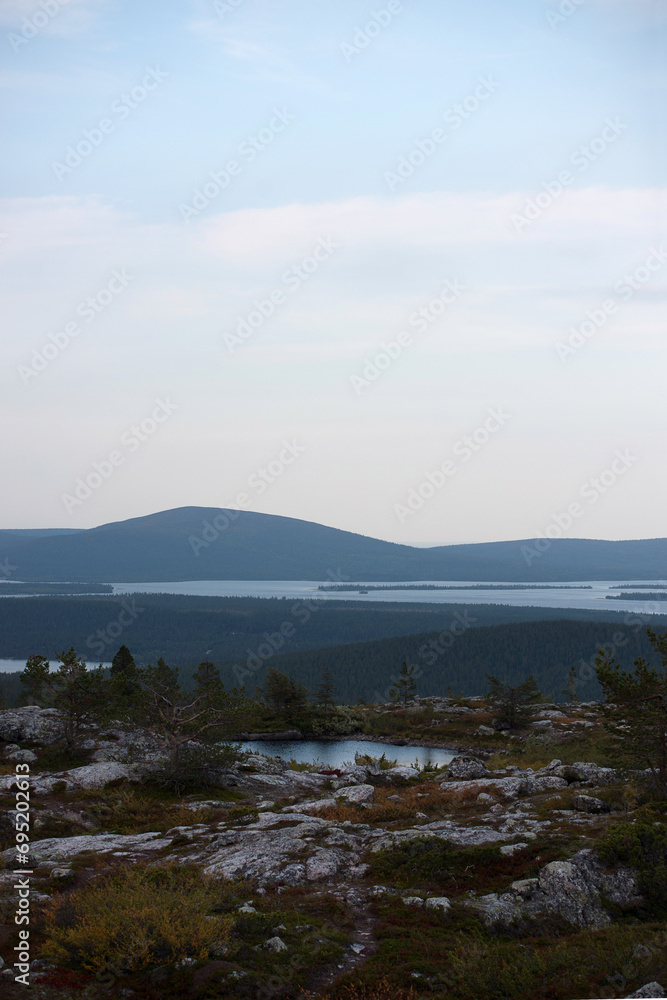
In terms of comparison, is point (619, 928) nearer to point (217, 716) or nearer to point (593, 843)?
point (593, 843)

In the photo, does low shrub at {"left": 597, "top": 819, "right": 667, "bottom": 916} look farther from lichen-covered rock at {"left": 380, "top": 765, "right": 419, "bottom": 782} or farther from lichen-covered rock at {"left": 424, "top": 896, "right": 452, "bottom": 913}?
lichen-covered rock at {"left": 380, "top": 765, "right": 419, "bottom": 782}

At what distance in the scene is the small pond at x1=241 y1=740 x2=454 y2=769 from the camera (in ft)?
207

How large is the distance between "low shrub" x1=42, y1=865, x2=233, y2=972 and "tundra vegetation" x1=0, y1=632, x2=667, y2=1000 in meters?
0.05

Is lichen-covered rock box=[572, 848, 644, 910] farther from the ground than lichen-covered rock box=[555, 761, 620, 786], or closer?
farther from the ground

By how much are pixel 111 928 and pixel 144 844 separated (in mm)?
10562

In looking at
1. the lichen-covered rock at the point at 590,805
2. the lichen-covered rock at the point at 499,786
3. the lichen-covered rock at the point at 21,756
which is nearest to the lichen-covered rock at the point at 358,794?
the lichen-covered rock at the point at 499,786

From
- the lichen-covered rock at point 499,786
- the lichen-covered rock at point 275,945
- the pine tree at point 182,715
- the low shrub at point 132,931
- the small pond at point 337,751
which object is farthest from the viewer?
the small pond at point 337,751

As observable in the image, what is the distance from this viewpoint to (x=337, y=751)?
228ft

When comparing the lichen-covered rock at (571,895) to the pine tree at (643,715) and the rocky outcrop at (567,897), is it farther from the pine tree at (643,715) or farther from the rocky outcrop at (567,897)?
the pine tree at (643,715)

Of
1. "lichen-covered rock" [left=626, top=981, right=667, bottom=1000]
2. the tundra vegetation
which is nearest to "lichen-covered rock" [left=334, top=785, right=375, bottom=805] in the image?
the tundra vegetation

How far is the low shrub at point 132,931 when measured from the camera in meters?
12.1

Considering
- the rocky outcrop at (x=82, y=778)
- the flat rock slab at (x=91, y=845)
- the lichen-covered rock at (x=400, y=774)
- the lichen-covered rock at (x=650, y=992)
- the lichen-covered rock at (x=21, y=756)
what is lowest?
the lichen-covered rock at (x=400, y=774)

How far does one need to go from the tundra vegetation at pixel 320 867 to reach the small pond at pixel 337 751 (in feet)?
85.0

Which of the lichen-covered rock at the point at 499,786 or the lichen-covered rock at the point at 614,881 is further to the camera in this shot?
the lichen-covered rock at the point at 499,786
